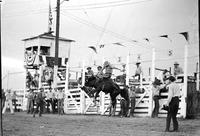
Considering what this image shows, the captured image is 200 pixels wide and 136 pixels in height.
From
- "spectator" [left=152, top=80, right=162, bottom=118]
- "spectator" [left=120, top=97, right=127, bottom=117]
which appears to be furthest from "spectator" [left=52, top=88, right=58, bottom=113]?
"spectator" [left=152, top=80, right=162, bottom=118]

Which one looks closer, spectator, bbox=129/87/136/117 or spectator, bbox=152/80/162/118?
spectator, bbox=152/80/162/118

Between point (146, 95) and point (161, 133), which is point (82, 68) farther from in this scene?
point (161, 133)

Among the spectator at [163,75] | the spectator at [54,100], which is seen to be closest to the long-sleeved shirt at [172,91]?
the spectator at [163,75]

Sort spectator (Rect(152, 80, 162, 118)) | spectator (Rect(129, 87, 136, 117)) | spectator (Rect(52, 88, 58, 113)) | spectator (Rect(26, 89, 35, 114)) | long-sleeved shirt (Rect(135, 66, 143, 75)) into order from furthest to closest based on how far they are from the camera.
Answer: spectator (Rect(26, 89, 35, 114)) → spectator (Rect(52, 88, 58, 113)) → long-sleeved shirt (Rect(135, 66, 143, 75)) → spectator (Rect(129, 87, 136, 117)) → spectator (Rect(152, 80, 162, 118))

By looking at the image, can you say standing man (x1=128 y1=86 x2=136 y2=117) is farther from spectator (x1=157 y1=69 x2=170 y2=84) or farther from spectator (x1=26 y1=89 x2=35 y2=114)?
spectator (x1=26 y1=89 x2=35 y2=114)

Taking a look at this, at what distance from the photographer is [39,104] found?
86.1 ft

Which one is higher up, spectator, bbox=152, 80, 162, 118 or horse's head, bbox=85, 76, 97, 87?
horse's head, bbox=85, 76, 97, 87

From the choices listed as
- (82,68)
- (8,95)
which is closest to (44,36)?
(8,95)

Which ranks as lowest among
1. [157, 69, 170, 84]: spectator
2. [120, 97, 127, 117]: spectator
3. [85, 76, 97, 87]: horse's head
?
[120, 97, 127, 117]: spectator

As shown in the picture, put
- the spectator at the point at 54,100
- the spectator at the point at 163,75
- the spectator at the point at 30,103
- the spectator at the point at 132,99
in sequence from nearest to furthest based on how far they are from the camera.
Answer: the spectator at the point at 163,75 → the spectator at the point at 132,99 → the spectator at the point at 54,100 → the spectator at the point at 30,103

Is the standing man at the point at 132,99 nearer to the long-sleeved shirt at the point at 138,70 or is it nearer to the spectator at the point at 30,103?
the long-sleeved shirt at the point at 138,70

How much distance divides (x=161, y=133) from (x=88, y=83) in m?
7.73

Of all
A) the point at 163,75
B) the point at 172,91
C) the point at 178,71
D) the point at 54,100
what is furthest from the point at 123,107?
the point at 172,91

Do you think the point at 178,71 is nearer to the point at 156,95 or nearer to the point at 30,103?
the point at 156,95
